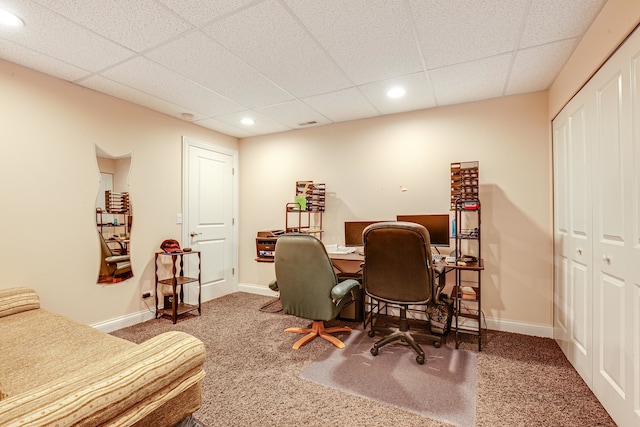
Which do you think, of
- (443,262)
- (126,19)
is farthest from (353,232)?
(126,19)

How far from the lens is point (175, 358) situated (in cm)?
105

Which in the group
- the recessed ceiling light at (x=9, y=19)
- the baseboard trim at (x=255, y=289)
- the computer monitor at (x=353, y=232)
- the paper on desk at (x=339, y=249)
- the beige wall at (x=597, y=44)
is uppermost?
the recessed ceiling light at (x=9, y=19)

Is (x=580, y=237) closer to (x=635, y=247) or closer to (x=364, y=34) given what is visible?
(x=635, y=247)

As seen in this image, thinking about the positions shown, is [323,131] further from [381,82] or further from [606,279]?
[606,279]

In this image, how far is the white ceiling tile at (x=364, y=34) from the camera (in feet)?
6.00

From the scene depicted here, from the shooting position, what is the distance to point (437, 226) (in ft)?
10.5

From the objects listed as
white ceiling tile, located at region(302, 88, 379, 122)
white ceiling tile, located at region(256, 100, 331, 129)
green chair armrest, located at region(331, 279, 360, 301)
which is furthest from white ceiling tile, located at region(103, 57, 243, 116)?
green chair armrest, located at region(331, 279, 360, 301)

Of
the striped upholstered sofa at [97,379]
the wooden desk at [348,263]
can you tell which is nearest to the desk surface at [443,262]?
the wooden desk at [348,263]

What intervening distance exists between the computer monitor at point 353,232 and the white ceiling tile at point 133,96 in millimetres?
2356

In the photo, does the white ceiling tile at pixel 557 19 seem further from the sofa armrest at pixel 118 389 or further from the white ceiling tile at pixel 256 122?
the white ceiling tile at pixel 256 122

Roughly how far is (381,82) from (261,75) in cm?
114

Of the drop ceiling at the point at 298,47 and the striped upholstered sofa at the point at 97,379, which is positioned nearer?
the striped upholstered sofa at the point at 97,379

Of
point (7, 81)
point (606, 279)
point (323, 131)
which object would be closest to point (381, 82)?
point (323, 131)

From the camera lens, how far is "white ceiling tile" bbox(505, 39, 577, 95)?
2240mm
